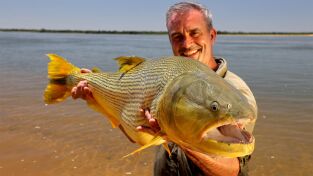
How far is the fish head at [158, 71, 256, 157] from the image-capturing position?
1.97m

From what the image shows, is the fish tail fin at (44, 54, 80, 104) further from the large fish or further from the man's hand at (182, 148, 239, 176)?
the man's hand at (182, 148, 239, 176)

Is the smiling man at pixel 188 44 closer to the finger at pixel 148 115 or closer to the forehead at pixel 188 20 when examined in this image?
the forehead at pixel 188 20

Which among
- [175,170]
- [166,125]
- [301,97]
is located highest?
[166,125]

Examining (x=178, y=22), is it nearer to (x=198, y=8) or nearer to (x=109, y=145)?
(x=198, y=8)

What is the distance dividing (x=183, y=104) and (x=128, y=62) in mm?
1253

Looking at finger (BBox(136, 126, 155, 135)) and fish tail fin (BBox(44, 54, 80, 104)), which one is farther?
fish tail fin (BBox(44, 54, 80, 104))

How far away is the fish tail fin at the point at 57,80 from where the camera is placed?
4395 mm

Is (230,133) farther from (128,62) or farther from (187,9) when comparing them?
(187,9)

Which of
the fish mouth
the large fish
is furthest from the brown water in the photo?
the fish mouth

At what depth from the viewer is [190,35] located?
374 centimetres

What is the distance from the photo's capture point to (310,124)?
8336mm

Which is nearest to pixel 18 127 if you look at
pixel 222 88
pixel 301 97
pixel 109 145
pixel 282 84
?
pixel 109 145

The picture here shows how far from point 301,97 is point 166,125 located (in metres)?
9.26

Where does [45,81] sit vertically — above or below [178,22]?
below
